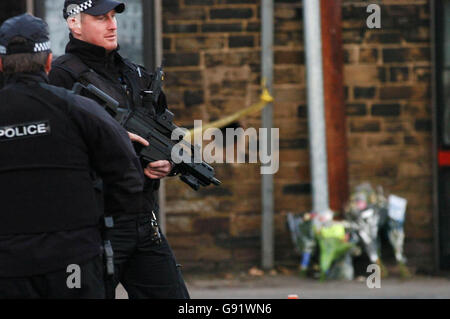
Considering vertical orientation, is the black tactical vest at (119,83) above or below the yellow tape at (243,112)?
above

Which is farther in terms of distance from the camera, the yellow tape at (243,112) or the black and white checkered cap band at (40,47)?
the yellow tape at (243,112)

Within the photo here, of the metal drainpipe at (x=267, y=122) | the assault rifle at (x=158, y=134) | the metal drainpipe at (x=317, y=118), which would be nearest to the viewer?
the assault rifle at (x=158, y=134)

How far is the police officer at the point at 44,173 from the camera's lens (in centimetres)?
384

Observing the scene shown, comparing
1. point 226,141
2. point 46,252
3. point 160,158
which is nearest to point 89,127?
point 46,252

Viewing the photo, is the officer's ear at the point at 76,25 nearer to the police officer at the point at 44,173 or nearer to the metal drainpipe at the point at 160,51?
the police officer at the point at 44,173

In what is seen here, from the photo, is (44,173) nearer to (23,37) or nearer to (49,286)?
(49,286)

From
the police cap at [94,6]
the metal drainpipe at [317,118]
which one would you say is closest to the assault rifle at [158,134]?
the police cap at [94,6]

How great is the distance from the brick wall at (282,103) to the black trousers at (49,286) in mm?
5254

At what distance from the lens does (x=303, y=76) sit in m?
9.25

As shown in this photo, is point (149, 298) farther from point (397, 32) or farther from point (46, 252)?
point (397, 32)

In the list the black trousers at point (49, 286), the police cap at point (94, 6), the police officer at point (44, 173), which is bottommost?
the black trousers at point (49, 286)
